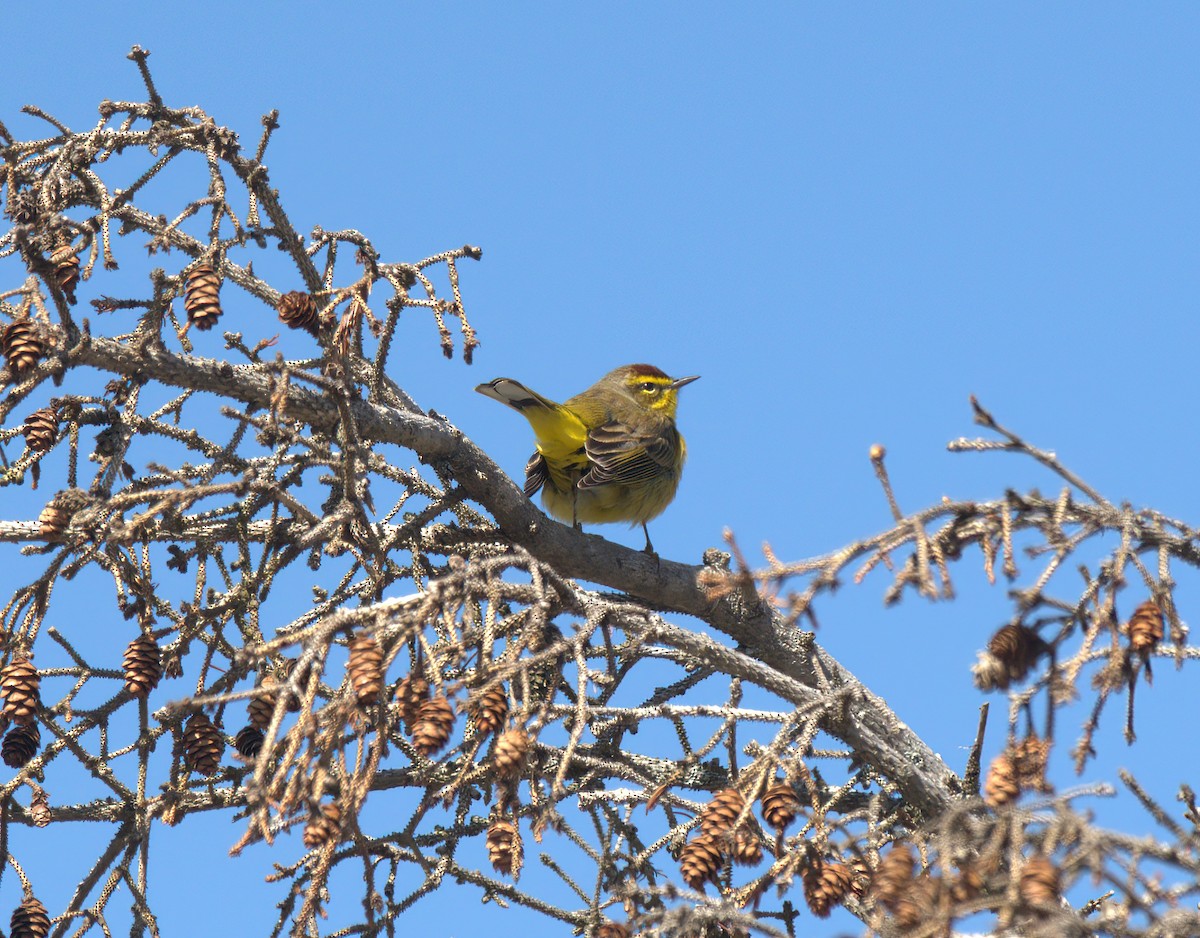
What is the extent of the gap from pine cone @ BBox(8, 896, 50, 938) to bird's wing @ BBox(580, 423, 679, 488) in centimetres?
377

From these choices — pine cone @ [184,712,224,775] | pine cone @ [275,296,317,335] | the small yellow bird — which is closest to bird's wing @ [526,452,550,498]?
the small yellow bird

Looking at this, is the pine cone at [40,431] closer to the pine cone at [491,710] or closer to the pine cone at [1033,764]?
the pine cone at [491,710]

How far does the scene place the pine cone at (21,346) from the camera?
10.7 feet

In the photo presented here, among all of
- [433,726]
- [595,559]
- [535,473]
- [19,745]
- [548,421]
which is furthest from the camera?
[535,473]

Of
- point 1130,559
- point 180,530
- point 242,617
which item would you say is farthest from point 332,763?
point 1130,559

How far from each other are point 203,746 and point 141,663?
0.32 metres

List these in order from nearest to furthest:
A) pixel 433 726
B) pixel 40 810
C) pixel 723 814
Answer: pixel 433 726 < pixel 723 814 < pixel 40 810

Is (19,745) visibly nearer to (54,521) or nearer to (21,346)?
(54,521)

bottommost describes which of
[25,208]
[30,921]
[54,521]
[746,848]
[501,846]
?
[30,921]

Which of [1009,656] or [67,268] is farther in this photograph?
[67,268]

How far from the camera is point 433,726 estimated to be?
2.89m

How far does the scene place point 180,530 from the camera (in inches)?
161

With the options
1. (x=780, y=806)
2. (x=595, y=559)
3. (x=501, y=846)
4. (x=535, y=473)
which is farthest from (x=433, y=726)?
(x=535, y=473)

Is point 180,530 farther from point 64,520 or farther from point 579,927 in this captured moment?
point 579,927
